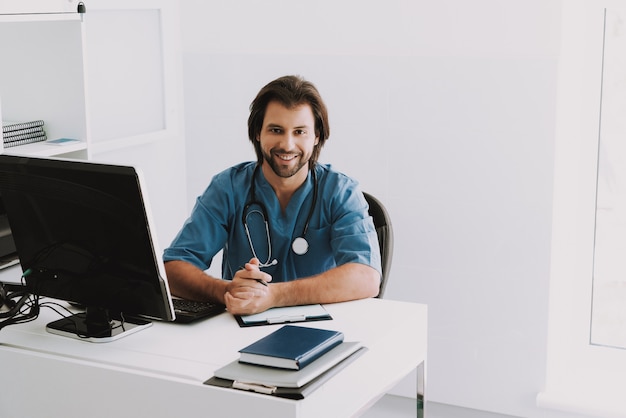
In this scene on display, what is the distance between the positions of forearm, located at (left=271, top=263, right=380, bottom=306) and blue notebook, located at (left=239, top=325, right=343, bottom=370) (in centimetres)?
25

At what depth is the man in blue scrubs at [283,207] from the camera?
2.58 metres

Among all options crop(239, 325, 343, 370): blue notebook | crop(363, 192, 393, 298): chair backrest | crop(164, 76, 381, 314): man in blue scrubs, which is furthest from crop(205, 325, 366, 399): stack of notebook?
crop(363, 192, 393, 298): chair backrest

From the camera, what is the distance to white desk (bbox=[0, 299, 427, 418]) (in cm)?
182

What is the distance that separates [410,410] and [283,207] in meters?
1.23

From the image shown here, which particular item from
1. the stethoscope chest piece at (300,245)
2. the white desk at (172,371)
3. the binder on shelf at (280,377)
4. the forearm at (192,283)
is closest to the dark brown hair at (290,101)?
the stethoscope chest piece at (300,245)

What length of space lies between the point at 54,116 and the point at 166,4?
33.9 inches

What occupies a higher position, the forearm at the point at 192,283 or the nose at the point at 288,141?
the nose at the point at 288,141

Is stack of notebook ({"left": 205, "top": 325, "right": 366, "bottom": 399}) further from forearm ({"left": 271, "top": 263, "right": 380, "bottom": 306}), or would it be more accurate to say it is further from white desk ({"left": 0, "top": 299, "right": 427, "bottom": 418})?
forearm ({"left": 271, "top": 263, "right": 380, "bottom": 306})

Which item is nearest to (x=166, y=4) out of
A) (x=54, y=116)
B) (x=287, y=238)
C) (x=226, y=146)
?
(x=226, y=146)

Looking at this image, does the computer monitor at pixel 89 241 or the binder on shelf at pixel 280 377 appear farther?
the computer monitor at pixel 89 241

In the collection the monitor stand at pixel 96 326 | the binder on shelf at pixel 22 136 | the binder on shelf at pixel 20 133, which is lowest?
the monitor stand at pixel 96 326

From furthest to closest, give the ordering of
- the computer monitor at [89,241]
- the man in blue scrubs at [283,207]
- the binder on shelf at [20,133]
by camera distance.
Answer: the binder on shelf at [20,133] → the man in blue scrubs at [283,207] → the computer monitor at [89,241]

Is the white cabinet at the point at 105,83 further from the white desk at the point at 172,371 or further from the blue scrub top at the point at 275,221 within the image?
the white desk at the point at 172,371

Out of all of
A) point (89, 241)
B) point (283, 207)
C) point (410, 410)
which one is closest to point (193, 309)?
point (89, 241)
